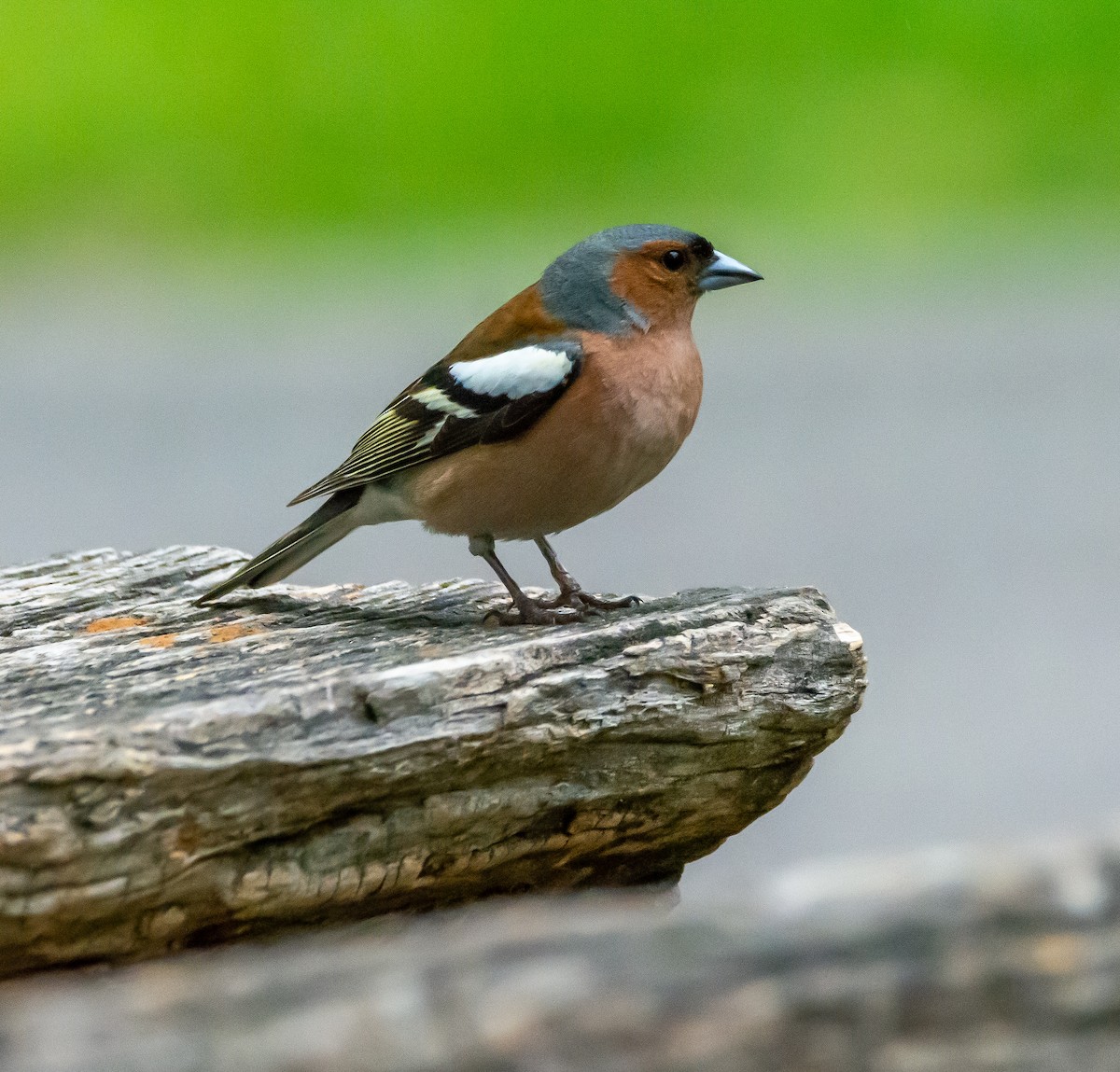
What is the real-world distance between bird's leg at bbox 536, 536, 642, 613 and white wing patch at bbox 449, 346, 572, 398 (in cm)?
53

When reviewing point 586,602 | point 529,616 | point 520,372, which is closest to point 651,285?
point 520,372

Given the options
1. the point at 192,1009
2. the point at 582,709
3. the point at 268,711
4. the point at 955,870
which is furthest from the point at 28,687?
the point at 955,870

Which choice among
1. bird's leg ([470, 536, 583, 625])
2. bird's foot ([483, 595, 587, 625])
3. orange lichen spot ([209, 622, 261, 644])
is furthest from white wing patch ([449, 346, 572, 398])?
orange lichen spot ([209, 622, 261, 644])

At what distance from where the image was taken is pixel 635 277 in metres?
4.51

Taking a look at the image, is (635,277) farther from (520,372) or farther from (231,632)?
(231,632)

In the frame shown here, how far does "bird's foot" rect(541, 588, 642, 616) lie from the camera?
4.46 metres

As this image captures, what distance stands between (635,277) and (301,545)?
1350mm

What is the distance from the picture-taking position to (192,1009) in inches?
61.7

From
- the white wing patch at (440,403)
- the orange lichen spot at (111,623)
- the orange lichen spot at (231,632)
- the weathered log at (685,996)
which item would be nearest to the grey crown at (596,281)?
the white wing patch at (440,403)

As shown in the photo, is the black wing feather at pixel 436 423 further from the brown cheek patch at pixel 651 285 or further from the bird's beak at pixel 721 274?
the bird's beak at pixel 721 274

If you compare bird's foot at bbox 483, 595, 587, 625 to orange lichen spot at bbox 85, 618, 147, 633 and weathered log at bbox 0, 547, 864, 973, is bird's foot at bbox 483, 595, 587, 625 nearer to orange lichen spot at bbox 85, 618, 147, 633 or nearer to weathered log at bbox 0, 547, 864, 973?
weathered log at bbox 0, 547, 864, 973

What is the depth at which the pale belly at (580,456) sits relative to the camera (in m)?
4.20

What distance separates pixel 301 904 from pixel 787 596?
5.28 feet

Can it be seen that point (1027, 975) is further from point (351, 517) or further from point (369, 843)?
point (351, 517)
